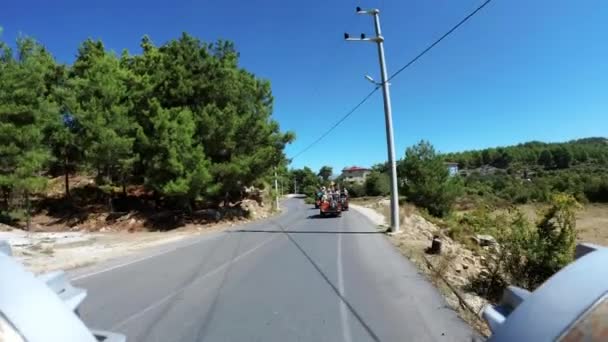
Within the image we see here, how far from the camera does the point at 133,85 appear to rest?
30.3 meters

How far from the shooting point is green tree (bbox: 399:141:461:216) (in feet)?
124

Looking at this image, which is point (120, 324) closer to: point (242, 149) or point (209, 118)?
point (209, 118)

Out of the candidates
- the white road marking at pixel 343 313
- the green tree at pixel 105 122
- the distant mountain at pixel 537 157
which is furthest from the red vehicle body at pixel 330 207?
the distant mountain at pixel 537 157

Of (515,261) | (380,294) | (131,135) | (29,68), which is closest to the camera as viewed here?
(380,294)

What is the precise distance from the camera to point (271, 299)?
7.01m

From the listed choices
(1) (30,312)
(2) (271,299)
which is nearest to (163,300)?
(2) (271,299)

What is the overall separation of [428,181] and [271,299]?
110 ft

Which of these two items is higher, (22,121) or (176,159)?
(22,121)

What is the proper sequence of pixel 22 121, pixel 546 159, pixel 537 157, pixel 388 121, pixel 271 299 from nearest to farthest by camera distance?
1. pixel 271 299
2. pixel 388 121
3. pixel 22 121
4. pixel 546 159
5. pixel 537 157

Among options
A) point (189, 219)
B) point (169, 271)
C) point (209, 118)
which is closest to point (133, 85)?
point (209, 118)

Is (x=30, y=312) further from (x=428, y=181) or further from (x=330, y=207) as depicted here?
(x=428, y=181)

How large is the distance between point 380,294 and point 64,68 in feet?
121

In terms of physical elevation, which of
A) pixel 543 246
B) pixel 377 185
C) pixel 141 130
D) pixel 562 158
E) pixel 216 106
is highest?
pixel 562 158

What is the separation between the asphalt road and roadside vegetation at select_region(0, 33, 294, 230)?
1352cm
